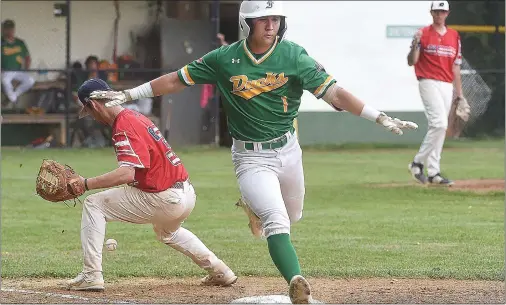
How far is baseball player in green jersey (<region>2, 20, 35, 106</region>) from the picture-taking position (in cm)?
2395

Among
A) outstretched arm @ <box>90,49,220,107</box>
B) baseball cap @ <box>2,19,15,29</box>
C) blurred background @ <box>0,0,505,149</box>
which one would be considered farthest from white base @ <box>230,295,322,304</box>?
baseball cap @ <box>2,19,15,29</box>

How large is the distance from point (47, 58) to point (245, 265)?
15708 mm

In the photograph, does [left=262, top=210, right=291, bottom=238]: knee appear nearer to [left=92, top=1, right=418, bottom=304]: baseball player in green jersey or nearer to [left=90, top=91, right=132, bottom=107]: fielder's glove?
[left=92, top=1, right=418, bottom=304]: baseball player in green jersey

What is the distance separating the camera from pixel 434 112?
16.3 m

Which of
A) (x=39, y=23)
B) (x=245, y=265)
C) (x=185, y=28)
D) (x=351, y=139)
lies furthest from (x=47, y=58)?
(x=245, y=265)

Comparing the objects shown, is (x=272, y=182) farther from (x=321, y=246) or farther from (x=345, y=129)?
(x=345, y=129)

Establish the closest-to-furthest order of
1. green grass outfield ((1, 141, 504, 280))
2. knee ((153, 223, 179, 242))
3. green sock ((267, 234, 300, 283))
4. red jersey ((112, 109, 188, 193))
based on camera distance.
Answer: green sock ((267, 234, 300, 283)), red jersey ((112, 109, 188, 193)), knee ((153, 223, 179, 242)), green grass outfield ((1, 141, 504, 280))

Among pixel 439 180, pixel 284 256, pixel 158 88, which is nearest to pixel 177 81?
pixel 158 88

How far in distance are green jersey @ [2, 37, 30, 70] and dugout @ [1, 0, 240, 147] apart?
1.48 feet

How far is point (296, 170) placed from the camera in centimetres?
808

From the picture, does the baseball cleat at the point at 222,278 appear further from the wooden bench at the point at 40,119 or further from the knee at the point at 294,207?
the wooden bench at the point at 40,119

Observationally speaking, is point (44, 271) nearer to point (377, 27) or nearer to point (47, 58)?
point (47, 58)

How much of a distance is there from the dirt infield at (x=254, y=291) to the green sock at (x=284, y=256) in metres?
0.66

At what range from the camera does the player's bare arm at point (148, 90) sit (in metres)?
8.12
